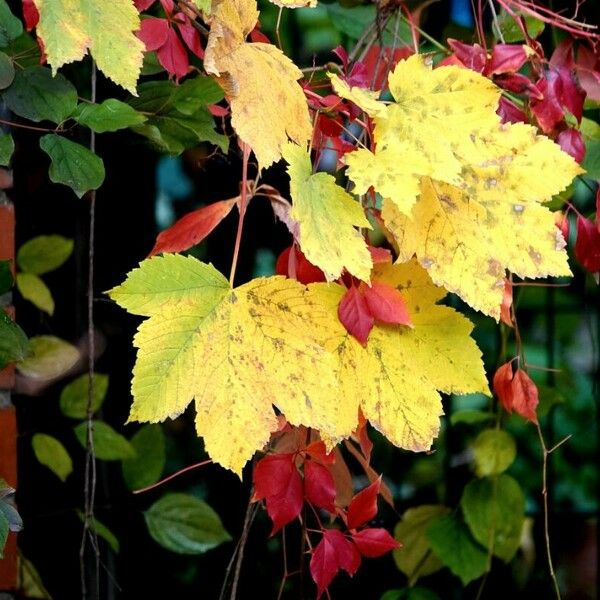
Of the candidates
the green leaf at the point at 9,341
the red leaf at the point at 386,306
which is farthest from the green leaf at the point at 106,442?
the red leaf at the point at 386,306

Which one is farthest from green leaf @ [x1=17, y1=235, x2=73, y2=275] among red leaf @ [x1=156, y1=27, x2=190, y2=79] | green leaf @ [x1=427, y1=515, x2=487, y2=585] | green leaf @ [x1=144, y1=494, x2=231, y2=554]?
green leaf @ [x1=427, y1=515, x2=487, y2=585]

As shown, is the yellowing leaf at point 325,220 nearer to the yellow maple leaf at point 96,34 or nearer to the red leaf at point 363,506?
the yellow maple leaf at point 96,34

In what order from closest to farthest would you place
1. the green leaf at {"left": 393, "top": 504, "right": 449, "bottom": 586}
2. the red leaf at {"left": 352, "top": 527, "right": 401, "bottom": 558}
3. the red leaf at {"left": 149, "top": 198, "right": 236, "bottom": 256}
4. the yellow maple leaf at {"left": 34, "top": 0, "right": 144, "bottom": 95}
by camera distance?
the yellow maple leaf at {"left": 34, "top": 0, "right": 144, "bottom": 95}
the red leaf at {"left": 149, "top": 198, "right": 236, "bottom": 256}
the red leaf at {"left": 352, "top": 527, "right": 401, "bottom": 558}
the green leaf at {"left": 393, "top": 504, "right": 449, "bottom": 586}

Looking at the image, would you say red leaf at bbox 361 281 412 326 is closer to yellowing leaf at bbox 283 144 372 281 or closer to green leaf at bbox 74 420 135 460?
yellowing leaf at bbox 283 144 372 281

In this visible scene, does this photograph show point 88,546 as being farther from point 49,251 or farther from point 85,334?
point 49,251

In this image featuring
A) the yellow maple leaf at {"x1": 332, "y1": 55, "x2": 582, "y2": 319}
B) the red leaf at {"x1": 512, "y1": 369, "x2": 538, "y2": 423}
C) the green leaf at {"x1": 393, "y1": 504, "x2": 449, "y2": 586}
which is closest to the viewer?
the yellow maple leaf at {"x1": 332, "y1": 55, "x2": 582, "y2": 319}

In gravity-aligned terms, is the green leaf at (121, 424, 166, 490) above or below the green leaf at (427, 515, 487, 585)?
above

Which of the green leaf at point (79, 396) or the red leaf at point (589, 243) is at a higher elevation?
the red leaf at point (589, 243)
